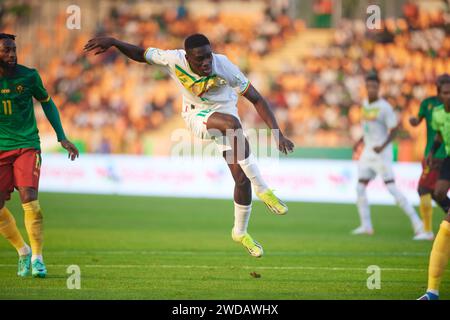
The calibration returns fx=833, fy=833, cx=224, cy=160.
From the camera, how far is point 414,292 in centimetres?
935

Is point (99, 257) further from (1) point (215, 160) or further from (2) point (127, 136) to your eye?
(2) point (127, 136)

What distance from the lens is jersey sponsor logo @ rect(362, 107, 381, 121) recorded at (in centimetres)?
1679

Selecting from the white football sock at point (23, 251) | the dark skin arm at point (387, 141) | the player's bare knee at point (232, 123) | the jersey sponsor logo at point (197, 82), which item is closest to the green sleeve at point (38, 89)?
the jersey sponsor logo at point (197, 82)

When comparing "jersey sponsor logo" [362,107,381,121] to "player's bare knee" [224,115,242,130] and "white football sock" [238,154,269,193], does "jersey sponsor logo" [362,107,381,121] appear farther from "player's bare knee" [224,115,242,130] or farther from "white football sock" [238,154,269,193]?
"player's bare knee" [224,115,242,130]

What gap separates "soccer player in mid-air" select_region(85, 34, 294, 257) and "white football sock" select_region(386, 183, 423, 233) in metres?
6.69

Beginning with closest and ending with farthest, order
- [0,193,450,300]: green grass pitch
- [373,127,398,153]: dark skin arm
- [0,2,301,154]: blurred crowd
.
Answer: [0,193,450,300]: green grass pitch < [373,127,398,153]: dark skin arm < [0,2,301,154]: blurred crowd

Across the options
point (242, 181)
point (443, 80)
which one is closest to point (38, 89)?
point (242, 181)

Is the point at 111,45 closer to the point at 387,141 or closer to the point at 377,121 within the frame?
the point at 387,141

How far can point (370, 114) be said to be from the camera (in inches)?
665

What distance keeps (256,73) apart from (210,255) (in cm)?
1834

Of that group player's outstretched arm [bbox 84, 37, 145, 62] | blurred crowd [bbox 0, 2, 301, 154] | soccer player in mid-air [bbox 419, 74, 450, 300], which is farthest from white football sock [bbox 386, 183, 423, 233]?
blurred crowd [bbox 0, 2, 301, 154]

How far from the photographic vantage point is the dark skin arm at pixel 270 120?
9.35 metres

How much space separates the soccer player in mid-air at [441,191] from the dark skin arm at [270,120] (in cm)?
190

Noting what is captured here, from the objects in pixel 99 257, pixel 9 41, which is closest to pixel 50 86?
pixel 99 257
